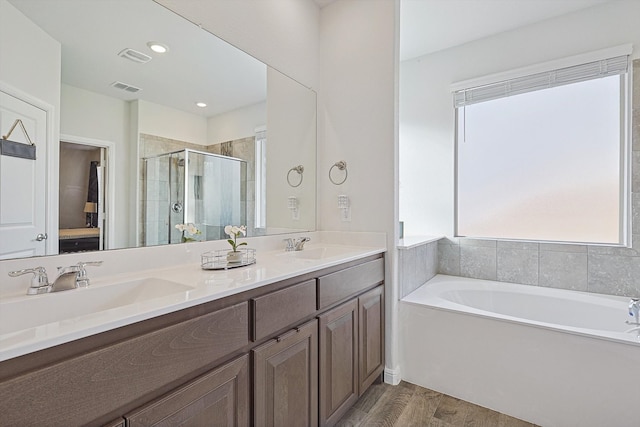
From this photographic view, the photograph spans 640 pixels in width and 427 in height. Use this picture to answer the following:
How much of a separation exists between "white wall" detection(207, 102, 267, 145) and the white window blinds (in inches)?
79.9

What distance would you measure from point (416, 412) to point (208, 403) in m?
1.41

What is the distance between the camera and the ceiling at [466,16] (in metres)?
2.40

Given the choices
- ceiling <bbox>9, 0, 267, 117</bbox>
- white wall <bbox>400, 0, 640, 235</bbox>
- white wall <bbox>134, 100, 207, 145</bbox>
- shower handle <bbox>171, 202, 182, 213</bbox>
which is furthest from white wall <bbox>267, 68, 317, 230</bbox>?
white wall <bbox>400, 0, 640, 235</bbox>

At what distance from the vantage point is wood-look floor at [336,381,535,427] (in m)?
1.75

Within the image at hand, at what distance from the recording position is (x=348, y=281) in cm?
170

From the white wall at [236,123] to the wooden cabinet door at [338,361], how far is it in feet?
3.67

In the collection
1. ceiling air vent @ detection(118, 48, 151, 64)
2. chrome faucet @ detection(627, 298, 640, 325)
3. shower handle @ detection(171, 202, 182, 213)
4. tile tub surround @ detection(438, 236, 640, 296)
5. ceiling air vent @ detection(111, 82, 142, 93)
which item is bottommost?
chrome faucet @ detection(627, 298, 640, 325)

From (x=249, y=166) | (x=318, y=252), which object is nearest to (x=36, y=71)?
(x=249, y=166)

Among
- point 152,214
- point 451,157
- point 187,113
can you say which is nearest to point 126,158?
point 152,214

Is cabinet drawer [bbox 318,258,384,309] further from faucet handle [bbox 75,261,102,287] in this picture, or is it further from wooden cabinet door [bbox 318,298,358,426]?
faucet handle [bbox 75,261,102,287]

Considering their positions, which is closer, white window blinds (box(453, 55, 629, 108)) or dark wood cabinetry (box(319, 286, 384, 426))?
dark wood cabinetry (box(319, 286, 384, 426))

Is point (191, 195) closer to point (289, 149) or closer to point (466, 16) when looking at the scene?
point (289, 149)

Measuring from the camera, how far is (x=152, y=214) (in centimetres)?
140

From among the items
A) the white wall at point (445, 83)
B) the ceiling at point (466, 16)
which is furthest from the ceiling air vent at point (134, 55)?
the white wall at point (445, 83)
